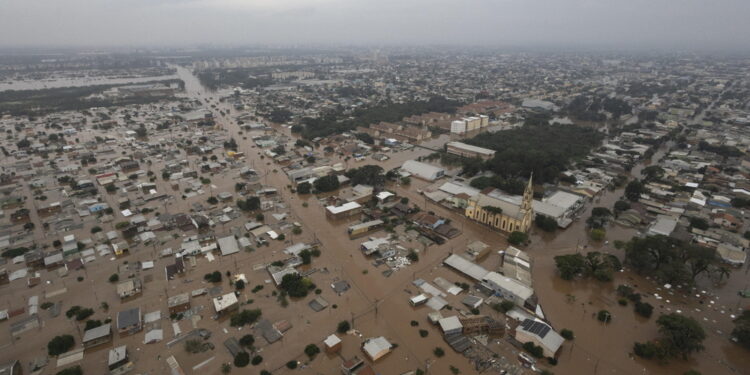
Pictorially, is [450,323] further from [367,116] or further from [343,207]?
[367,116]

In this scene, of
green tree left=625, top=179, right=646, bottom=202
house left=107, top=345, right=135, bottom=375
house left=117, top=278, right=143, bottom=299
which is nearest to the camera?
house left=107, top=345, right=135, bottom=375

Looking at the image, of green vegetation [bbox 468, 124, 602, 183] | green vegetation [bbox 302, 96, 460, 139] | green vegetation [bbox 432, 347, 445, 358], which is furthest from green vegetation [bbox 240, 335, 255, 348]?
green vegetation [bbox 302, 96, 460, 139]

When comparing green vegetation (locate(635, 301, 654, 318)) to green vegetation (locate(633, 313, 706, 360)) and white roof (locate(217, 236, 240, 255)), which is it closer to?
green vegetation (locate(633, 313, 706, 360))

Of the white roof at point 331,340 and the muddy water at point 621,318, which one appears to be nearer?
the muddy water at point 621,318

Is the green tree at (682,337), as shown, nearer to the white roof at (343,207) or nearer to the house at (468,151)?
the white roof at (343,207)

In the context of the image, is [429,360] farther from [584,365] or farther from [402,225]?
[402,225]

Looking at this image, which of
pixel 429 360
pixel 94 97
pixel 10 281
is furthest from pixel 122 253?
pixel 94 97

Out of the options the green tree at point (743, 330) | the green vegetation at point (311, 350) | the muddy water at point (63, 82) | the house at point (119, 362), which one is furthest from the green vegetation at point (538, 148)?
the muddy water at point (63, 82)

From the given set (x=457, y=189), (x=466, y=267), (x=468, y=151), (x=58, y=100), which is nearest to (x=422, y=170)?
(x=457, y=189)
